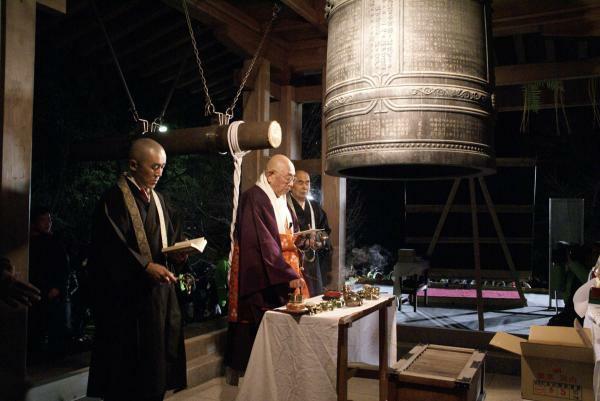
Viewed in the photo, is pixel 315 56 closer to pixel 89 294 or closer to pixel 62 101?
pixel 89 294

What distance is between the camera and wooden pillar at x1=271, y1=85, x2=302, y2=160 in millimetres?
7000

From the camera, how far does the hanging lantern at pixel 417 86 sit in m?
2.78

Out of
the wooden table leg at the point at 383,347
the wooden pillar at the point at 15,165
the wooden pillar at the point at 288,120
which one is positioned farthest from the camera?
the wooden pillar at the point at 288,120

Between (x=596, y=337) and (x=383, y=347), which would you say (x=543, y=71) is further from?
(x=596, y=337)

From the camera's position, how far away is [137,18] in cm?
612

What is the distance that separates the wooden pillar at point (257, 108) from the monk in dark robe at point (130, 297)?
2554 mm

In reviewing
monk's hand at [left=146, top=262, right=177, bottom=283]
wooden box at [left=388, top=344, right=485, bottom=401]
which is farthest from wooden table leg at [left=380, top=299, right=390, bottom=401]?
monk's hand at [left=146, top=262, right=177, bottom=283]

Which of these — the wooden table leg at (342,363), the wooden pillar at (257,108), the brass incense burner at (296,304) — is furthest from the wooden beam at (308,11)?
the wooden table leg at (342,363)

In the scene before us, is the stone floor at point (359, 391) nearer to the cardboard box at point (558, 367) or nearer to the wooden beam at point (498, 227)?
the cardboard box at point (558, 367)

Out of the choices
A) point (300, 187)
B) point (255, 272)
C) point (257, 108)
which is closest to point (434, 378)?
point (255, 272)

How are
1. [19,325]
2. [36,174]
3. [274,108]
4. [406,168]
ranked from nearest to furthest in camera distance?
[19,325] → [406,168] → [274,108] → [36,174]

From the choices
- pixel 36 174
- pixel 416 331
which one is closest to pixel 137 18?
pixel 36 174

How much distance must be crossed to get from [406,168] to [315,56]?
11.7 feet

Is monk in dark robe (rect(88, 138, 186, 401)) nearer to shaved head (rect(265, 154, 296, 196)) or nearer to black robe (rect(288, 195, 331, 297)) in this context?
shaved head (rect(265, 154, 296, 196))
